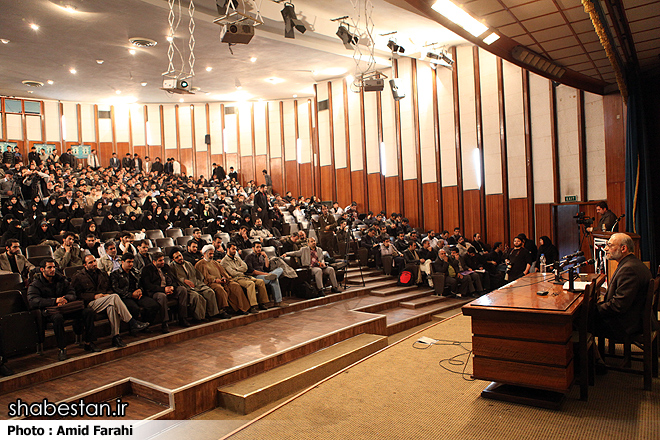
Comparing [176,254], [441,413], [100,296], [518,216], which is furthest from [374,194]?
[441,413]

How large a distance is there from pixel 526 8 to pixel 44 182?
29.8 feet

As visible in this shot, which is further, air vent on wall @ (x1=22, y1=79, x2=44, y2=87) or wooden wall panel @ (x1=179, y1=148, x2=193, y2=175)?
wooden wall panel @ (x1=179, y1=148, x2=193, y2=175)

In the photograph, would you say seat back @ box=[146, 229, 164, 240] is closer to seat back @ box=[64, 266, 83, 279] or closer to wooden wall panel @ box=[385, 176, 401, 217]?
seat back @ box=[64, 266, 83, 279]

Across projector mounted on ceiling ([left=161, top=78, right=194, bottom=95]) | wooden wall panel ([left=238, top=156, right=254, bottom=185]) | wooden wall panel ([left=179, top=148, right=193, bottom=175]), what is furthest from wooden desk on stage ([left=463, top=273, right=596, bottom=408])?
wooden wall panel ([left=179, top=148, right=193, bottom=175])

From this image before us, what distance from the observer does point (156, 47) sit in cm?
1000

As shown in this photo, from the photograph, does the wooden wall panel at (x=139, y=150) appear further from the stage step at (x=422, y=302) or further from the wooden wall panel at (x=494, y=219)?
the stage step at (x=422, y=302)

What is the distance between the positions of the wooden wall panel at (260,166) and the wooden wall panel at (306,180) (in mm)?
1627

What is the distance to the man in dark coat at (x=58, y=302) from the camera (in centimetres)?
402

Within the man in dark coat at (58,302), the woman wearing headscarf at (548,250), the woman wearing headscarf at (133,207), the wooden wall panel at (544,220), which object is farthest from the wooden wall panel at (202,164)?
the man in dark coat at (58,302)

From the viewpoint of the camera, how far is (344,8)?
341 inches

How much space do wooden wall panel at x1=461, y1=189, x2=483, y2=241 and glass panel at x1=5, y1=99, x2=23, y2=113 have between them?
1368 centimetres

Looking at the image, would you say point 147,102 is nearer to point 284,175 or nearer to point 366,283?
point 284,175

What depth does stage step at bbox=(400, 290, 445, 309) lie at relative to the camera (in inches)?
272

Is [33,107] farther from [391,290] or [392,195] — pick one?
[391,290]
